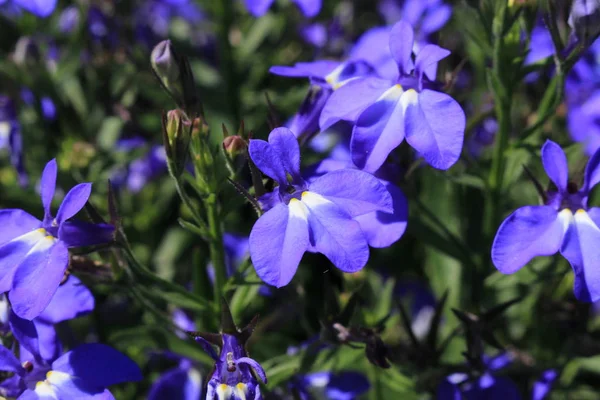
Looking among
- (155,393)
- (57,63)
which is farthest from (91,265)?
(57,63)

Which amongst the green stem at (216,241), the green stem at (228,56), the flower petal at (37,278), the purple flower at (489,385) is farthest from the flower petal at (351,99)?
the green stem at (228,56)

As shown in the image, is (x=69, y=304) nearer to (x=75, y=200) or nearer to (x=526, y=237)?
(x=75, y=200)

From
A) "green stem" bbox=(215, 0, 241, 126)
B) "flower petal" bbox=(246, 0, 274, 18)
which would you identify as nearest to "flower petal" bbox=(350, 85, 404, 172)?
"flower petal" bbox=(246, 0, 274, 18)

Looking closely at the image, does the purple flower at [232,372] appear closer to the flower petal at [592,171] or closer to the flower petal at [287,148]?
the flower petal at [287,148]

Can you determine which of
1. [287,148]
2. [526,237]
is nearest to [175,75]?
[287,148]

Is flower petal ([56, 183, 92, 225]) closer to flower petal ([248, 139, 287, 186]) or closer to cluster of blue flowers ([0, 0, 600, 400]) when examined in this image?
cluster of blue flowers ([0, 0, 600, 400])

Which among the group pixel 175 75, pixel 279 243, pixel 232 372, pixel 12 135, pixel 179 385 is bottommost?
pixel 179 385
